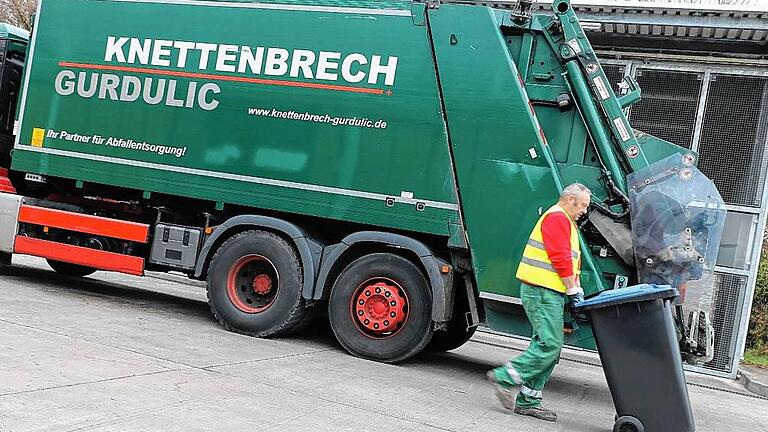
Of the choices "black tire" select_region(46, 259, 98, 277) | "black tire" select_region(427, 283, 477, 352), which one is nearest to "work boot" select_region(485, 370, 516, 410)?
"black tire" select_region(427, 283, 477, 352)

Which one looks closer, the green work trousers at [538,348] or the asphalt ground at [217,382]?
the asphalt ground at [217,382]

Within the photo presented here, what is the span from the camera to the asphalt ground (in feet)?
13.9

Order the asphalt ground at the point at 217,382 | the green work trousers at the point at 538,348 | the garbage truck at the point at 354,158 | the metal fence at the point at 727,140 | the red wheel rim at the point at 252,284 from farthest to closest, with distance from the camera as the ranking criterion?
the metal fence at the point at 727,140
the red wheel rim at the point at 252,284
the garbage truck at the point at 354,158
the green work trousers at the point at 538,348
the asphalt ground at the point at 217,382

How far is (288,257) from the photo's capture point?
6.92m

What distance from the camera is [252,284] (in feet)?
23.9

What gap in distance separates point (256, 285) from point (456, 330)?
1991 millimetres

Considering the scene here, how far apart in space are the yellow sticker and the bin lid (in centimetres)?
582

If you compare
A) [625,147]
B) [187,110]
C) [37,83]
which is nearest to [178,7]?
[187,110]

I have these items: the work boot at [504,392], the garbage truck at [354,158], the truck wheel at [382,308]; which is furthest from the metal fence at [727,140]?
the work boot at [504,392]

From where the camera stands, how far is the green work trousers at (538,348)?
5.23 metres

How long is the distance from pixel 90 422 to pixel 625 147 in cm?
433

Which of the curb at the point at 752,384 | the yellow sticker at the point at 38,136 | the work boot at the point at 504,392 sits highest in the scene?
the yellow sticker at the point at 38,136

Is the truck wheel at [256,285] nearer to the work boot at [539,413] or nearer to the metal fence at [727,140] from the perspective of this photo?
the work boot at [539,413]

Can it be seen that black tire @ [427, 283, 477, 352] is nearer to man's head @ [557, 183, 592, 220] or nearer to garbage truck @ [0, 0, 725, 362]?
garbage truck @ [0, 0, 725, 362]
